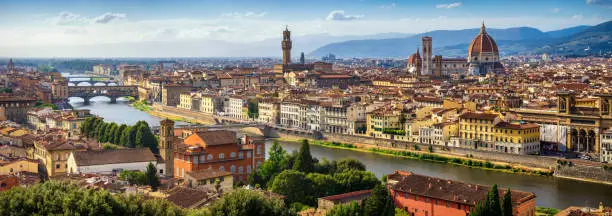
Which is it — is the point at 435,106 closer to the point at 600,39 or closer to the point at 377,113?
the point at 377,113

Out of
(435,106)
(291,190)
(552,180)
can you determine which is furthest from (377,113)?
(291,190)

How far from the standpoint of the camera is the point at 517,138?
2347cm

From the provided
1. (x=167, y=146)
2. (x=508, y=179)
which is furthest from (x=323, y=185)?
(x=508, y=179)

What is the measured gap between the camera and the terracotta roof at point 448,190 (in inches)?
544

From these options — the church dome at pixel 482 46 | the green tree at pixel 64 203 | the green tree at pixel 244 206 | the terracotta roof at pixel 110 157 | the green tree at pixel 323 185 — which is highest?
the church dome at pixel 482 46

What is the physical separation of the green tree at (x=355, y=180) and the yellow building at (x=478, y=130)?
921 centimetres

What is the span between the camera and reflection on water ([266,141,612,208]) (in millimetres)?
18062

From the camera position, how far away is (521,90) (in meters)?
39.4

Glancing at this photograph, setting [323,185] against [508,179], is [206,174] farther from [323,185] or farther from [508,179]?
[508,179]

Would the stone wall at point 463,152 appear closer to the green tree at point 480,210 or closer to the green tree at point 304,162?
the green tree at point 304,162

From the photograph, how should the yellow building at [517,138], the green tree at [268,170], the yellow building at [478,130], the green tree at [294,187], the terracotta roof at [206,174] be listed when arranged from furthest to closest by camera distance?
the yellow building at [478,130], the yellow building at [517,138], the green tree at [268,170], the terracotta roof at [206,174], the green tree at [294,187]

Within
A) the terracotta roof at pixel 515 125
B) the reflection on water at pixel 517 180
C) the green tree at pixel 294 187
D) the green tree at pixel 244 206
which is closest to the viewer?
the green tree at pixel 244 206

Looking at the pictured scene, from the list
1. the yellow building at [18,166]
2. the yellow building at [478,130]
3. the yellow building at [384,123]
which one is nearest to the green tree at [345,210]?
the yellow building at [18,166]

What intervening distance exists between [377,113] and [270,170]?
12.4 m
